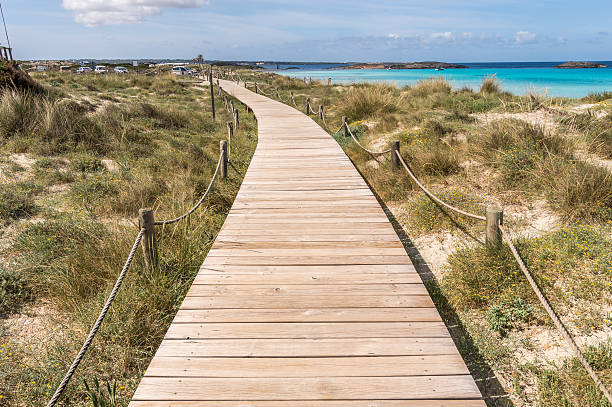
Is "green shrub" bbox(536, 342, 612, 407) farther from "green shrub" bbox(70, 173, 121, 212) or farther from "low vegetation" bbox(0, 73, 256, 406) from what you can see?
"green shrub" bbox(70, 173, 121, 212)

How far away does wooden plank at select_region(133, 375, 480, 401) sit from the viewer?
6.88 feet

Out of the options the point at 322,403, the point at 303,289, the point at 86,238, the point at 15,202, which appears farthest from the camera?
the point at 15,202

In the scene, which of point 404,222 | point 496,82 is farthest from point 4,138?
point 496,82

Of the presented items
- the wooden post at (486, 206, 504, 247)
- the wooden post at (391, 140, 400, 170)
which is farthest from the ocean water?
the wooden post at (486, 206, 504, 247)

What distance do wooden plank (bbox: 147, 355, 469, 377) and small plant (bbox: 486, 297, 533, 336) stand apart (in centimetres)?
134

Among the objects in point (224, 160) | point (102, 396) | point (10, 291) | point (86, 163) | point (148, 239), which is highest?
point (224, 160)

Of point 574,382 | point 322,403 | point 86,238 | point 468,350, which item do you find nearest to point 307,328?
point 322,403

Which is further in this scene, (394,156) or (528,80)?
(528,80)

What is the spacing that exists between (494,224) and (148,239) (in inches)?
128

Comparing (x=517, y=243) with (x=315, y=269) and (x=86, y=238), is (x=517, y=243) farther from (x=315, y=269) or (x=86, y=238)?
(x=86, y=238)

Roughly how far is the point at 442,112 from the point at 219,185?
805 centimetres

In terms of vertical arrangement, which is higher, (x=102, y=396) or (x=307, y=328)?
(x=307, y=328)

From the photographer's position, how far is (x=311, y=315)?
9.20ft

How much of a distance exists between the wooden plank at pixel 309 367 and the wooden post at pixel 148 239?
1287mm
